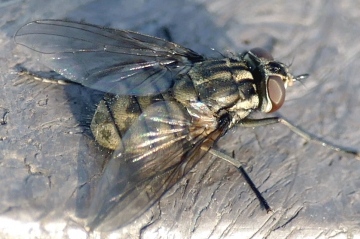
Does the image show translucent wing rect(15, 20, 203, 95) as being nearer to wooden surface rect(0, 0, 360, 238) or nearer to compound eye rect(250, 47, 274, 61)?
wooden surface rect(0, 0, 360, 238)

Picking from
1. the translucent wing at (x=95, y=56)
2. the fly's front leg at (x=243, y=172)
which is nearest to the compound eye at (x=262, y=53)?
the translucent wing at (x=95, y=56)

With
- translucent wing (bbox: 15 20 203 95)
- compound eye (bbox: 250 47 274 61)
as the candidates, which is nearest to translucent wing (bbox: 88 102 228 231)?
translucent wing (bbox: 15 20 203 95)

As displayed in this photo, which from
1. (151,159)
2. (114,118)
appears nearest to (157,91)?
(114,118)

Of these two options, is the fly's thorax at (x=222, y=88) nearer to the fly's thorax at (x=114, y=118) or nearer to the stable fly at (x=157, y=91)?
the stable fly at (x=157, y=91)

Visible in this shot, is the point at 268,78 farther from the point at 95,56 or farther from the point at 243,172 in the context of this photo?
the point at 95,56

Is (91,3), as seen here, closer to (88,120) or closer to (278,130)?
(88,120)

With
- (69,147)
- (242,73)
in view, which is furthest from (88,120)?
(242,73)
